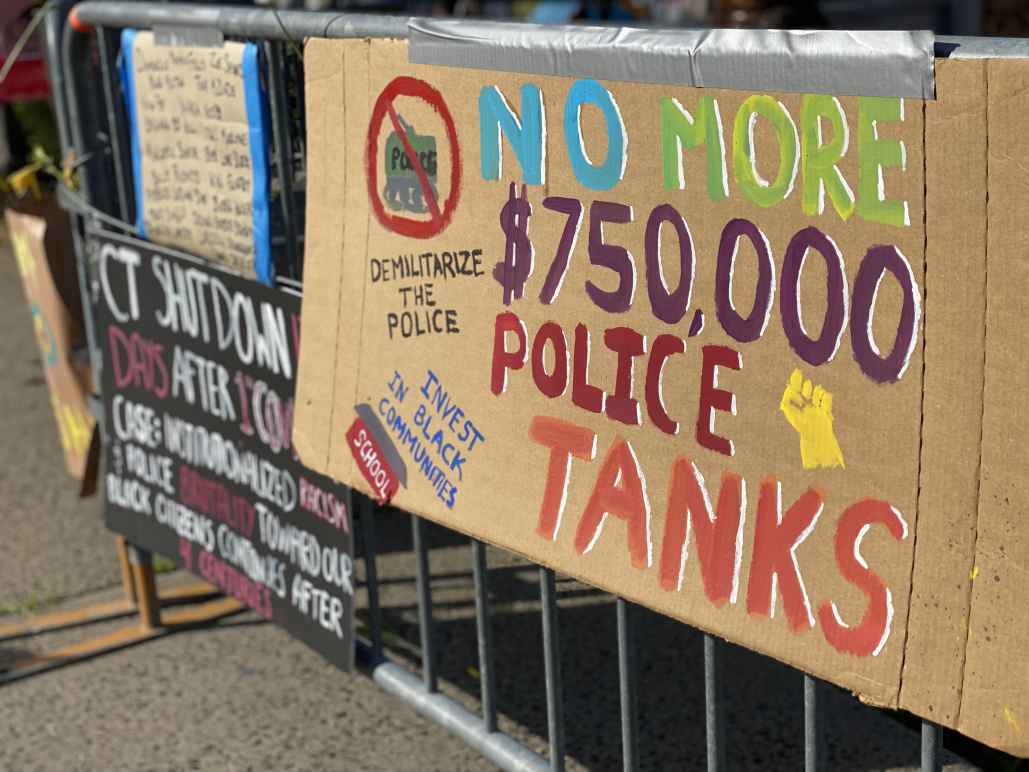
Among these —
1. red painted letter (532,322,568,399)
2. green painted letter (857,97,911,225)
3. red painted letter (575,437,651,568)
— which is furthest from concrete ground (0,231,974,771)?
green painted letter (857,97,911,225)

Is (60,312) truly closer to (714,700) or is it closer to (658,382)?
(658,382)

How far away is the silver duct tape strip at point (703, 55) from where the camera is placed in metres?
2.08

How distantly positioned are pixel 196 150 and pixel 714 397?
1.81 meters

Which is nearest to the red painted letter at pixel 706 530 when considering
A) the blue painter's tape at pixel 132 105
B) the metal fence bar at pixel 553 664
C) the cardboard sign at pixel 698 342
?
the cardboard sign at pixel 698 342

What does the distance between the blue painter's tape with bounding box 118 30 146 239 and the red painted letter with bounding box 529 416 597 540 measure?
1.71 meters

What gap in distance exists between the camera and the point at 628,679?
2.84 m

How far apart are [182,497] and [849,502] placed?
2400mm

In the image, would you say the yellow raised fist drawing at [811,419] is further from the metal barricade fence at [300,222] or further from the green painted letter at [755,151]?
the metal barricade fence at [300,222]

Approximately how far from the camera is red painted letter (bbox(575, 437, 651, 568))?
104 inches

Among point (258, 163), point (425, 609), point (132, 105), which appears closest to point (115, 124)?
point (132, 105)

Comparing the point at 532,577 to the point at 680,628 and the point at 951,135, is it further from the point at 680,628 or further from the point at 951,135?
the point at 951,135

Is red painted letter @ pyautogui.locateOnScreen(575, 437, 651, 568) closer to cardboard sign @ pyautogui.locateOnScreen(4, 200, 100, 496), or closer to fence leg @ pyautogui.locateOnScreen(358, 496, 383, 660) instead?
fence leg @ pyautogui.locateOnScreen(358, 496, 383, 660)

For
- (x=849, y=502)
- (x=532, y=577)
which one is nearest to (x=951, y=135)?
A: (x=849, y=502)

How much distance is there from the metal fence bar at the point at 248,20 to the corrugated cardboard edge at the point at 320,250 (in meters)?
0.05
